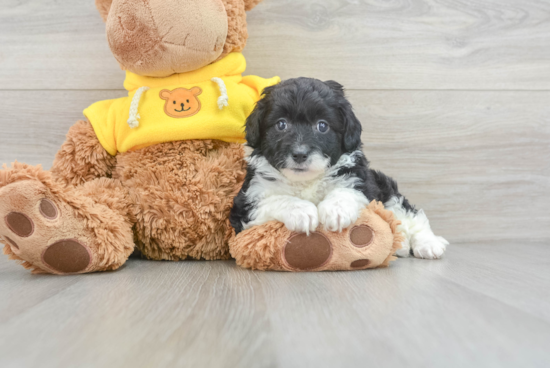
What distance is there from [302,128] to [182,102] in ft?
1.81

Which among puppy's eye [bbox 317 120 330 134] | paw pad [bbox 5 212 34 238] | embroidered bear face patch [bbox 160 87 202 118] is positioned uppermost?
embroidered bear face patch [bbox 160 87 202 118]

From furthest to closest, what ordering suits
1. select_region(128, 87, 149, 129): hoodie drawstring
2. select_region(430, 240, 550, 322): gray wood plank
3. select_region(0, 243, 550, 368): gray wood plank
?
select_region(128, 87, 149, 129): hoodie drawstring < select_region(430, 240, 550, 322): gray wood plank < select_region(0, 243, 550, 368): gray wood plank

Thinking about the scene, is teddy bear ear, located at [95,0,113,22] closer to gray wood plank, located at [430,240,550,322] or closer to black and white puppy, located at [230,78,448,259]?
black and white puppy, located at [230,78,448,259]

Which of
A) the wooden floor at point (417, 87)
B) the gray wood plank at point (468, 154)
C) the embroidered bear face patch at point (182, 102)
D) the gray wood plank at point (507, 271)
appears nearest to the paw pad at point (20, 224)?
the wooden floor at point (417, 87)

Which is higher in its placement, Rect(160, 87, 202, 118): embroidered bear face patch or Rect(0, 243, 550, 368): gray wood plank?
Rect(160, 87, 202, 118): embroidered bear face patch

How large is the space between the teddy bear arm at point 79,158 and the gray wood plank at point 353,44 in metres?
0.54

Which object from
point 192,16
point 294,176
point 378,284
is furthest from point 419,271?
point 192,16

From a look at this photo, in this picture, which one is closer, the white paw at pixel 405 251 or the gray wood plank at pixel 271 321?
the gray wood plank at pixel 271 321

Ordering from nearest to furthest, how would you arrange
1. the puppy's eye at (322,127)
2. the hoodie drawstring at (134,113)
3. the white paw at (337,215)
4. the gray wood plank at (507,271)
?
the gray wood plank at (507,271) → the white paw at (337,215) → the puppy's eye at (322,127) → the hoodie drawstring at (134,113)

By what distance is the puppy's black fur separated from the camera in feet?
4.83

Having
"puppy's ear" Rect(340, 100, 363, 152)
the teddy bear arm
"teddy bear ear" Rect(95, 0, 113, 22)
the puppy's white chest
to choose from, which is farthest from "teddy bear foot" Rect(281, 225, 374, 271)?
"teddy bear ear" Rect(95, 0, 113, 22)

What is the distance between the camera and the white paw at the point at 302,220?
1402 millimetres

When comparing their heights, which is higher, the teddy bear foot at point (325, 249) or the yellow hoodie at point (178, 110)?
the yellow hoodie at point (178, 110)

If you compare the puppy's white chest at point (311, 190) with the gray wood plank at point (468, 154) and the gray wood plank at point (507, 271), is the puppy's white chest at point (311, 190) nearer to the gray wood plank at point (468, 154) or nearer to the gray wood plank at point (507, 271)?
the gray wood plank at point (507, 271)
